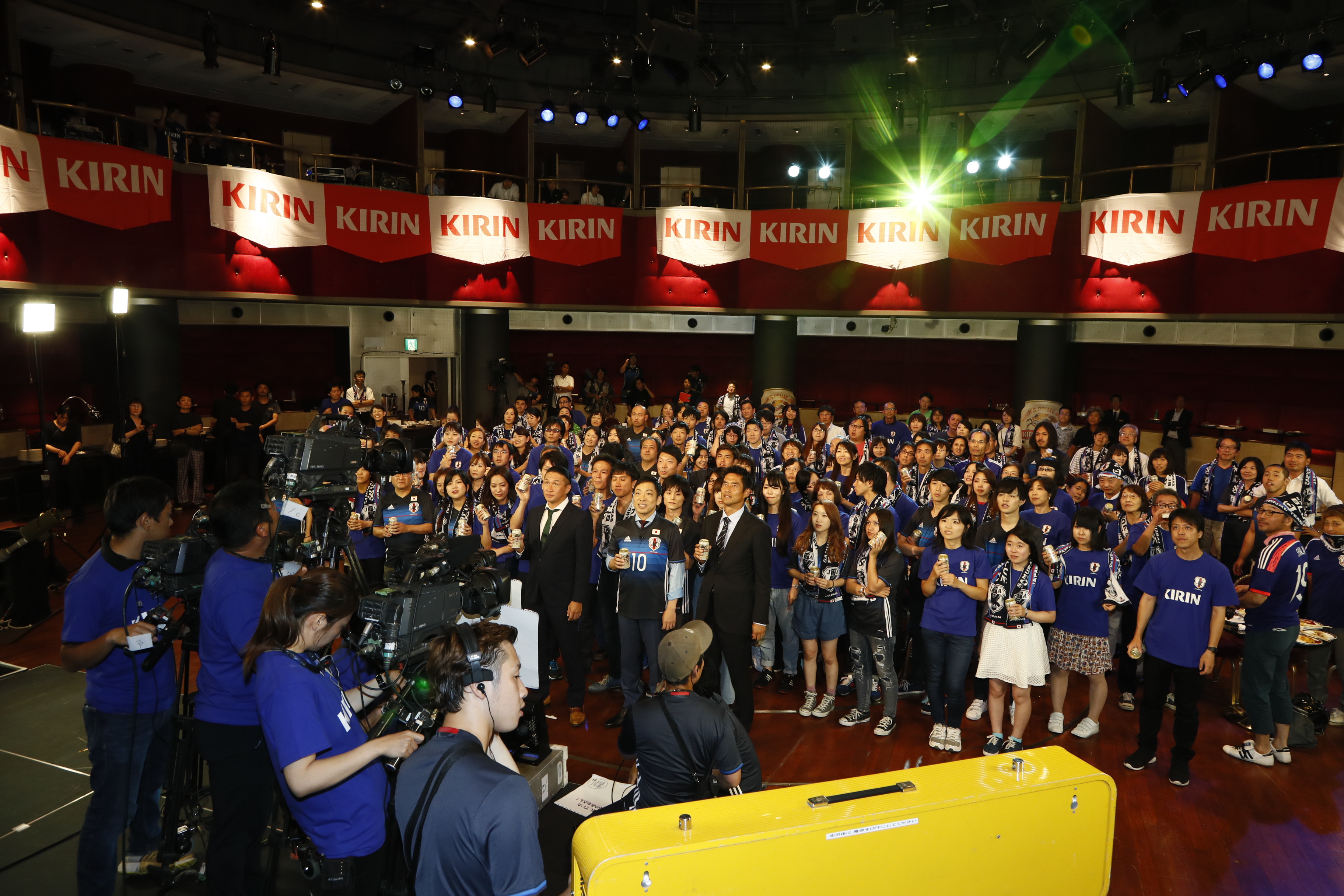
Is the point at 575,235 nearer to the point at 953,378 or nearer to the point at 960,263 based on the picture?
the point at 960,263

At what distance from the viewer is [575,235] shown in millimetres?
14102

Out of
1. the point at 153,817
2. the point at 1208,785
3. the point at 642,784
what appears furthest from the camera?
the point at 1208,785

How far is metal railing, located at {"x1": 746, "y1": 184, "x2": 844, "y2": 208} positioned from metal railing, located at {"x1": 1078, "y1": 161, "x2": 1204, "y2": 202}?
4.12 m

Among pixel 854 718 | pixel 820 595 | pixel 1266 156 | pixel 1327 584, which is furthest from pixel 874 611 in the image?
pixel 1266 156

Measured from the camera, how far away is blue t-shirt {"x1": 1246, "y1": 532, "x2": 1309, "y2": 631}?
475 centimetres

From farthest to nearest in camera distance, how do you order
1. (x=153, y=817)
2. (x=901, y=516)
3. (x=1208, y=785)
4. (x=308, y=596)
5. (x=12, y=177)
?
(x=12, y=177) < (x=901, y=516) < (x=1208, y=785) < (x=153, y=817) < (x=308, y=596)

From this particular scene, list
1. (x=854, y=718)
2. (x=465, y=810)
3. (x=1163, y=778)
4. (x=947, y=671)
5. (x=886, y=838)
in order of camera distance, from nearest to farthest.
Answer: (x=465, y=810) < (x=886, y=838) < (x=1163, y=778) < (x=947, y=671) < (x=854, y=718)

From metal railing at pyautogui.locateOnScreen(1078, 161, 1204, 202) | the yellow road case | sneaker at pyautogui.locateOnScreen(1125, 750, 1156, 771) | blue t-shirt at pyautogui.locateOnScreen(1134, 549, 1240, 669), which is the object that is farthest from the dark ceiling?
the yellow road case

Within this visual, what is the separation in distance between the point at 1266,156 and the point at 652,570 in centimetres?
1520

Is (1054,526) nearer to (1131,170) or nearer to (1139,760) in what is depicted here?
(1139,760)

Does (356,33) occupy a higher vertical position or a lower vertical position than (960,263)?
higher

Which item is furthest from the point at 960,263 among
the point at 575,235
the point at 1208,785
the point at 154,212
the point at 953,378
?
the point at 154,212

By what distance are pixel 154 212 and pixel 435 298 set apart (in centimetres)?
492

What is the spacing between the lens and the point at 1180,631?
4543 mm
